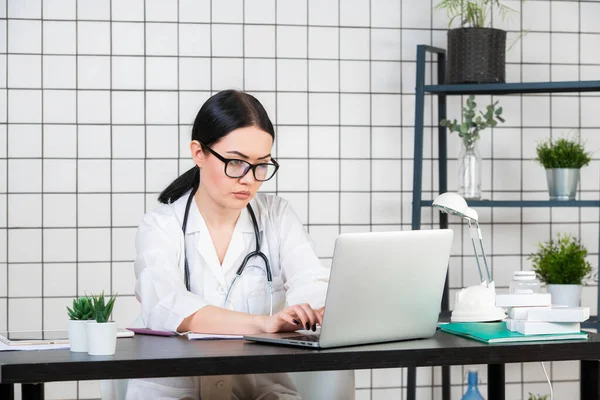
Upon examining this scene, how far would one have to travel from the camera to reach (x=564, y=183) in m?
3.38

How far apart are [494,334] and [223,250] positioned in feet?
3.03

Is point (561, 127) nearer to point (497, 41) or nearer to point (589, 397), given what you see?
point (497, 41)

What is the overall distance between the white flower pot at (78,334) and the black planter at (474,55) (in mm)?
2096

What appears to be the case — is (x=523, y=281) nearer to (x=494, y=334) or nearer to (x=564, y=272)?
(x=494, y=334)

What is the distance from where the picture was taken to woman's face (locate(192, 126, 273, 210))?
7.63ft

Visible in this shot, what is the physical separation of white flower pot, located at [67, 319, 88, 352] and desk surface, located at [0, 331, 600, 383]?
2 cm

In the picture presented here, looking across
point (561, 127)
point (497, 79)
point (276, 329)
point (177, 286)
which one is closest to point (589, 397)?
point (276, 329)

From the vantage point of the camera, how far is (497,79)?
3.38m

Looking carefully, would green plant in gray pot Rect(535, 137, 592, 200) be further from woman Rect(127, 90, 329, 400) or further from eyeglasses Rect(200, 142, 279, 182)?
eyeglasses Rect(200, 142, 279, 182)

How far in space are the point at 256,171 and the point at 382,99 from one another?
4.45 ft

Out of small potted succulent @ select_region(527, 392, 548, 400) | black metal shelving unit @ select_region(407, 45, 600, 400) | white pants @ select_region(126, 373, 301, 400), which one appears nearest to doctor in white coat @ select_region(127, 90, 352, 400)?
white pants @ select_region(126, 373, 301, 400)

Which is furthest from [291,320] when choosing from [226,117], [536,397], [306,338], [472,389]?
[536,397]

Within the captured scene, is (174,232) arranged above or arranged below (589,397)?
above

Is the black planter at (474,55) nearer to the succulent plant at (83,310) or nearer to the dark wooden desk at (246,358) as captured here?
the dark wooden desk at (246,358)
